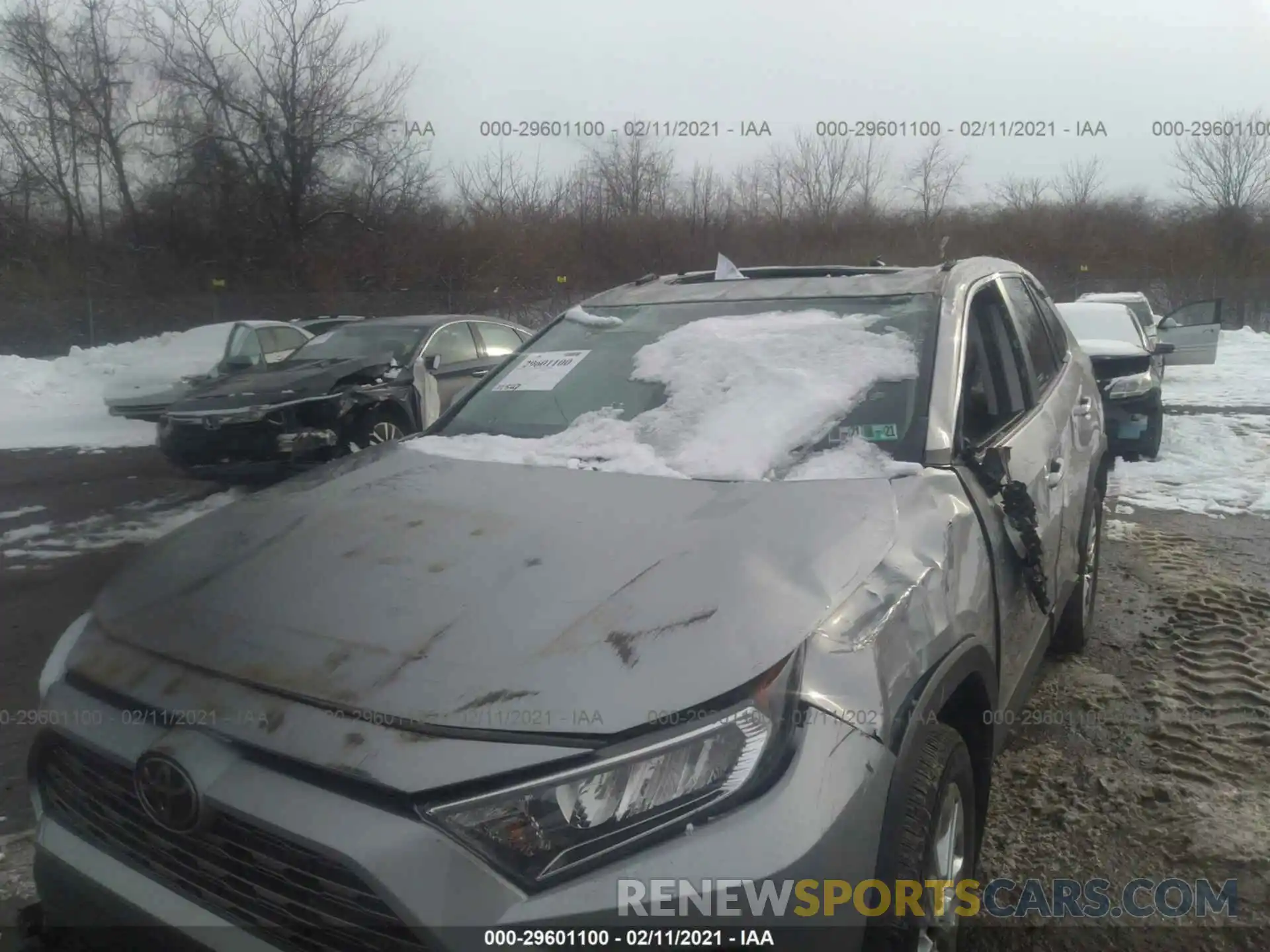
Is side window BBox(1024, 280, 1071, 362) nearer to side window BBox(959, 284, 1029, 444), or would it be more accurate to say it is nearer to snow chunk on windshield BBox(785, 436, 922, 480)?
side window BBox(959, 284, 1029, 444)

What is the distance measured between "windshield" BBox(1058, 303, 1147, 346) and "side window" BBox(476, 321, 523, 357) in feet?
21.5

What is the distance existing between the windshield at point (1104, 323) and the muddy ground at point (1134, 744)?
6.01 m

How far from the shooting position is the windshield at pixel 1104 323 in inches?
448

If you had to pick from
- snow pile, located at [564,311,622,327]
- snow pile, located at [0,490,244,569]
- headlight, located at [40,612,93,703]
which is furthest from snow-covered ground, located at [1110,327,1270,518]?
headlight, located at [40,612,93,703]

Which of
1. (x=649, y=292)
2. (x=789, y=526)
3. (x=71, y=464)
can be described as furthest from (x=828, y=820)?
(x=71, y=464)

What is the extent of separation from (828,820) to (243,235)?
2737 cm

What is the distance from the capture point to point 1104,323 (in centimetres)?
1176

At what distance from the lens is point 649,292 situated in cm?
368

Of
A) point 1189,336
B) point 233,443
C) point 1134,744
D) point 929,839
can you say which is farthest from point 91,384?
point 1189,336

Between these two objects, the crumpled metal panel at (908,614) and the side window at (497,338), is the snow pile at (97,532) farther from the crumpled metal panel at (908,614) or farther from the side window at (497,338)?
the crumpled metal panel at (908,614)

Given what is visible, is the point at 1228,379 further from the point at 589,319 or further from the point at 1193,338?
the point at 589,319

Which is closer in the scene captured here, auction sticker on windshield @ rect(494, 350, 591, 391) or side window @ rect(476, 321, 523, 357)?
auction sticker on windshield @ rect(494, 350, 591, 391)

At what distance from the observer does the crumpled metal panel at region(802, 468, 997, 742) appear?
169cm
